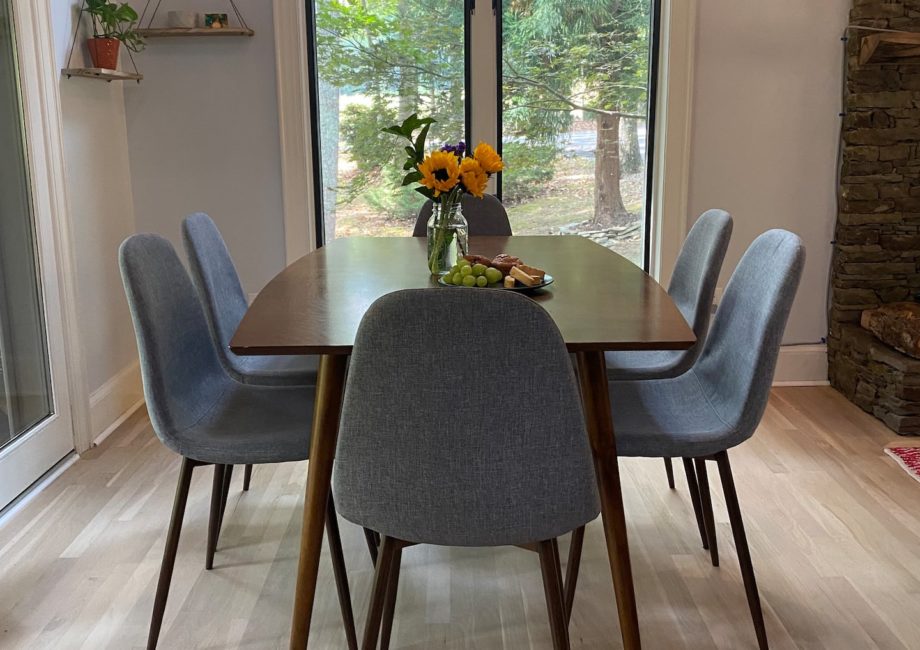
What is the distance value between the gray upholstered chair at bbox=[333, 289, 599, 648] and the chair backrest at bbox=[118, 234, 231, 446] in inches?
22.6

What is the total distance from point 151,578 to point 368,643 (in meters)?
0.94

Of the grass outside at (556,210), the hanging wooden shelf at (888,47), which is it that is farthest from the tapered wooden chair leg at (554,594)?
the hanging wooden shelf at (888,47)

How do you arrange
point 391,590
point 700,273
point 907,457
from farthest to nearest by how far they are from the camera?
point 907,457, point 700,273, point 391,590

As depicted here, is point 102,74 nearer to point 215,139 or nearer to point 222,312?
point 215,139

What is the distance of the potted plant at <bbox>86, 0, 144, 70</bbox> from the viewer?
3.15 m

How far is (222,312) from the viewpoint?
2.33 m

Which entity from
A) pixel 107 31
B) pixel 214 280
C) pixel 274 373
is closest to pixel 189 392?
pixel 274 373

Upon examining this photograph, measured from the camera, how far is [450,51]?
145 inches

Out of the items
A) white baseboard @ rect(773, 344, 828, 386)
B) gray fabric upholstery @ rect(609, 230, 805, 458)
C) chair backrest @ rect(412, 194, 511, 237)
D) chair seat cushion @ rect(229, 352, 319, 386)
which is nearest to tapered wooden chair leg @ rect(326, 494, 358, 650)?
chair seat cushion @ rect(229, 352, 319, 386)

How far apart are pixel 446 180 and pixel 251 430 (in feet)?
2.41

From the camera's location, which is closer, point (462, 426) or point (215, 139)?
point (462, 426)

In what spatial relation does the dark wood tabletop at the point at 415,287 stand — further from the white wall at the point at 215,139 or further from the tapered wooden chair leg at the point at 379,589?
the white wall at the point at 215,139

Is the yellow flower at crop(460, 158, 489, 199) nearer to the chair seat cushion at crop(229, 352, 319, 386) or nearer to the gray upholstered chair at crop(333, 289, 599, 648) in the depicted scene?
the chair seat cushion at crop(229, 352, 319, 386)

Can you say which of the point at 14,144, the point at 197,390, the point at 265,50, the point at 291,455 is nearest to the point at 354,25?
the point at 265,50
